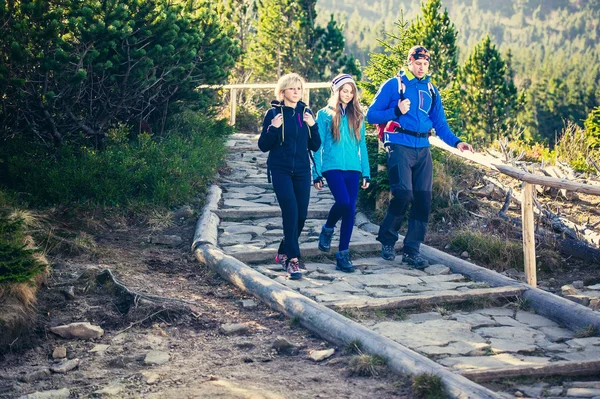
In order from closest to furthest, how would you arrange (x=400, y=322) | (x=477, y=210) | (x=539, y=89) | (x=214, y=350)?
(x=214, y=350) < (x=400, y=322) < (x=477, y=210) < (x=539, y=89)

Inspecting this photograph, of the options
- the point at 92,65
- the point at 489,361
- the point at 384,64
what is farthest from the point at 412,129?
the point at 92,65

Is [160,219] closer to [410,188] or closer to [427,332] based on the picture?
[410,188]

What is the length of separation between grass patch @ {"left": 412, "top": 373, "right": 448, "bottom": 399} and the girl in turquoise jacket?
111 inches

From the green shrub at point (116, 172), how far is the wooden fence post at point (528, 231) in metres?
4.42

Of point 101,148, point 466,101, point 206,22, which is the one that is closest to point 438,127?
point 101,148

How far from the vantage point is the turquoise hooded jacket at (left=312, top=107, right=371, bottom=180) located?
22.9 ft

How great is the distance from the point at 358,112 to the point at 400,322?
2178mm

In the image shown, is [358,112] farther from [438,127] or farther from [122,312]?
[122,312]

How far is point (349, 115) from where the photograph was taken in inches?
278

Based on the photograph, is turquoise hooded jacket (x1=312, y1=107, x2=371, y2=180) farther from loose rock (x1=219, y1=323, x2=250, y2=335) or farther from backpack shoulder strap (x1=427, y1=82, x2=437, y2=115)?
loose rock (x1=219, y1=323, x2=250, y2=335)

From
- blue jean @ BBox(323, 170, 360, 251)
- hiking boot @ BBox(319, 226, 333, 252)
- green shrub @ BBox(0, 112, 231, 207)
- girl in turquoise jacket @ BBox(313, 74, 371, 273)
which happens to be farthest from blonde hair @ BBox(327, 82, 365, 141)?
green shrub @ BBox(0, 112, 231, 207)

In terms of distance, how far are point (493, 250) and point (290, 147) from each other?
266cm

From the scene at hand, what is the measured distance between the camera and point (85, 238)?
294 inches

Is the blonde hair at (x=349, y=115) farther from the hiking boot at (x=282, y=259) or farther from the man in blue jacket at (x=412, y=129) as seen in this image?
the hiking boot at (x=282, y=259)
